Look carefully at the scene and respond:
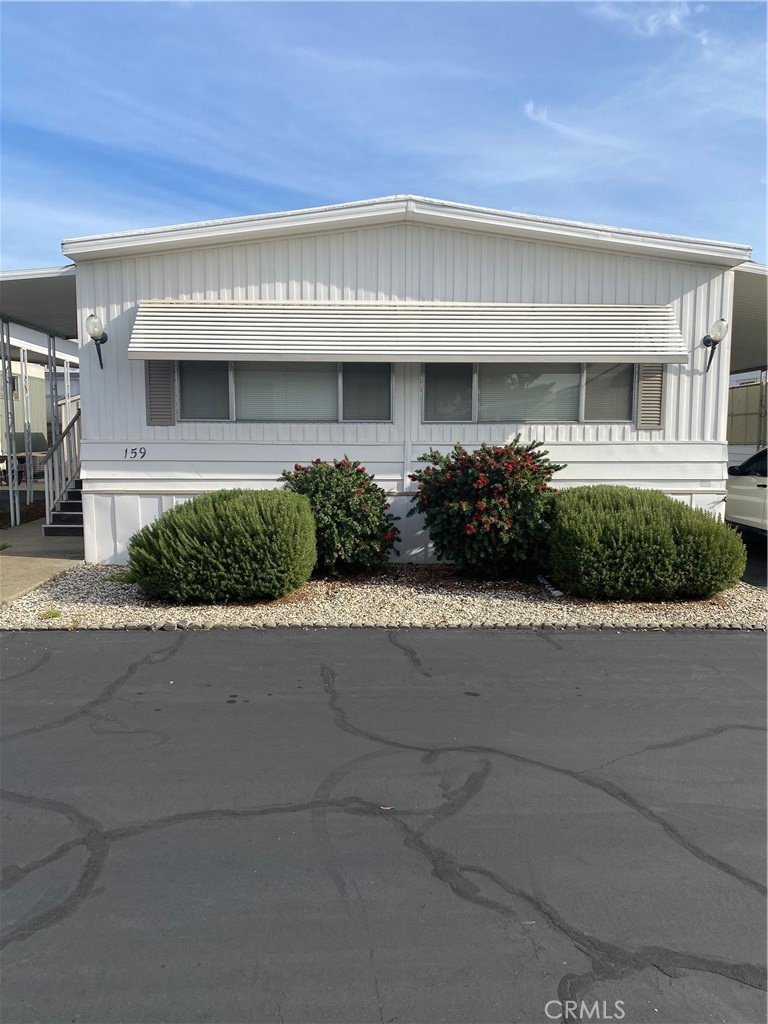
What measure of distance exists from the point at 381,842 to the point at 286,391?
6.88 m

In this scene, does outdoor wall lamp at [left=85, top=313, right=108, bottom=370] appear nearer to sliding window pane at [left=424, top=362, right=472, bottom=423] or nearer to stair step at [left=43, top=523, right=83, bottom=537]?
stair step at [left=43, top=523, right=83, bottom=537]

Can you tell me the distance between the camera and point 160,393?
9.16m

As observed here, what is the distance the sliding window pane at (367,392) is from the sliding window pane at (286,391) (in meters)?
0.15

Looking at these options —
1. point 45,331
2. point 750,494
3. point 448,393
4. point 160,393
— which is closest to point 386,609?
point 448,393

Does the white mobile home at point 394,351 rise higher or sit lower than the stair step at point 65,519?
higher

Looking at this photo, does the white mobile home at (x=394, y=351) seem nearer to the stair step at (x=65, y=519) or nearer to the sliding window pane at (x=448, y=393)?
the sliding window pane at (x=448, y=393)

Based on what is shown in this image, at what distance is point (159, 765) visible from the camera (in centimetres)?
387

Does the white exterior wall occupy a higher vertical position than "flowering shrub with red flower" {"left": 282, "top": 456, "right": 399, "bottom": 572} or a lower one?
higher

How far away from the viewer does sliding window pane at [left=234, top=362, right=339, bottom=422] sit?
363 inches

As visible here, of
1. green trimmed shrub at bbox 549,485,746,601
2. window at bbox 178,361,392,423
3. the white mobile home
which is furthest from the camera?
window at bbox 178,361,392,423

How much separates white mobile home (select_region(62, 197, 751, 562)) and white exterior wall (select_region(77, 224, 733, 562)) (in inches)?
0.8

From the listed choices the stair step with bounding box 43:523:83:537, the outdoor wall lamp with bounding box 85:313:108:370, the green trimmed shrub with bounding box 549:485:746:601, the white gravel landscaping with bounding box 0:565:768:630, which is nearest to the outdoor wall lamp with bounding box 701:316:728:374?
the green trimmed shrub with bounding box 549:485:746:601

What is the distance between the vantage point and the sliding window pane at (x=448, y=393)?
9312mm

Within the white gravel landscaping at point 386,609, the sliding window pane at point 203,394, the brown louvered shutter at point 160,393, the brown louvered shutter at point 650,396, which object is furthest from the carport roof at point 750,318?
the brown louvered shutter at point 160,393
